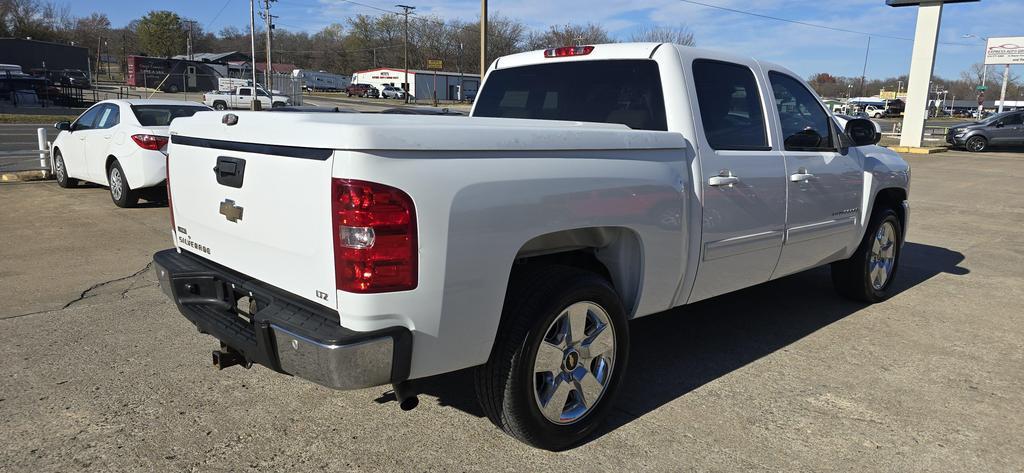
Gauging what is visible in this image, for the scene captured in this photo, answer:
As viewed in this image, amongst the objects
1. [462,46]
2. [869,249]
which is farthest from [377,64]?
[869,249]

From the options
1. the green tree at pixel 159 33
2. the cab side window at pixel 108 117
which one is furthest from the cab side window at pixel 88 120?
the green tree at pixel 159 33

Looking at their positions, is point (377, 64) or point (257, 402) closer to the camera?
point (257, 402)

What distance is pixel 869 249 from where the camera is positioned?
5355 millimetres

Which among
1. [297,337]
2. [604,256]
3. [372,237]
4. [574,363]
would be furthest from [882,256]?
[297,337]

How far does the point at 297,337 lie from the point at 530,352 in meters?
0.92

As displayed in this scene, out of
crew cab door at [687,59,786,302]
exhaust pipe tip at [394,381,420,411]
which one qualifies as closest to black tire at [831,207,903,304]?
crew cab door at [687,59,786,302]

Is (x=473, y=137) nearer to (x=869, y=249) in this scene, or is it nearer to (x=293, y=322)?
(x=293, y=322)

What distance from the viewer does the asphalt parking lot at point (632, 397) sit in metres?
3.05

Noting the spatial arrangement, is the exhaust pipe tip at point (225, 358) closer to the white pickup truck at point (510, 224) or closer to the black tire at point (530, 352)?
the white pickup truck at point (510, 224)

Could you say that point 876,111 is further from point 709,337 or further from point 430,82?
point 709,337

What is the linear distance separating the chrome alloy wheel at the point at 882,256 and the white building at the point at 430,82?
263 ft

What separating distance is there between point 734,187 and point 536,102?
4.54 feet

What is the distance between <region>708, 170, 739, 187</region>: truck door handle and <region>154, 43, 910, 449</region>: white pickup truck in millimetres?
12

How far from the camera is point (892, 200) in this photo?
18.5ft
